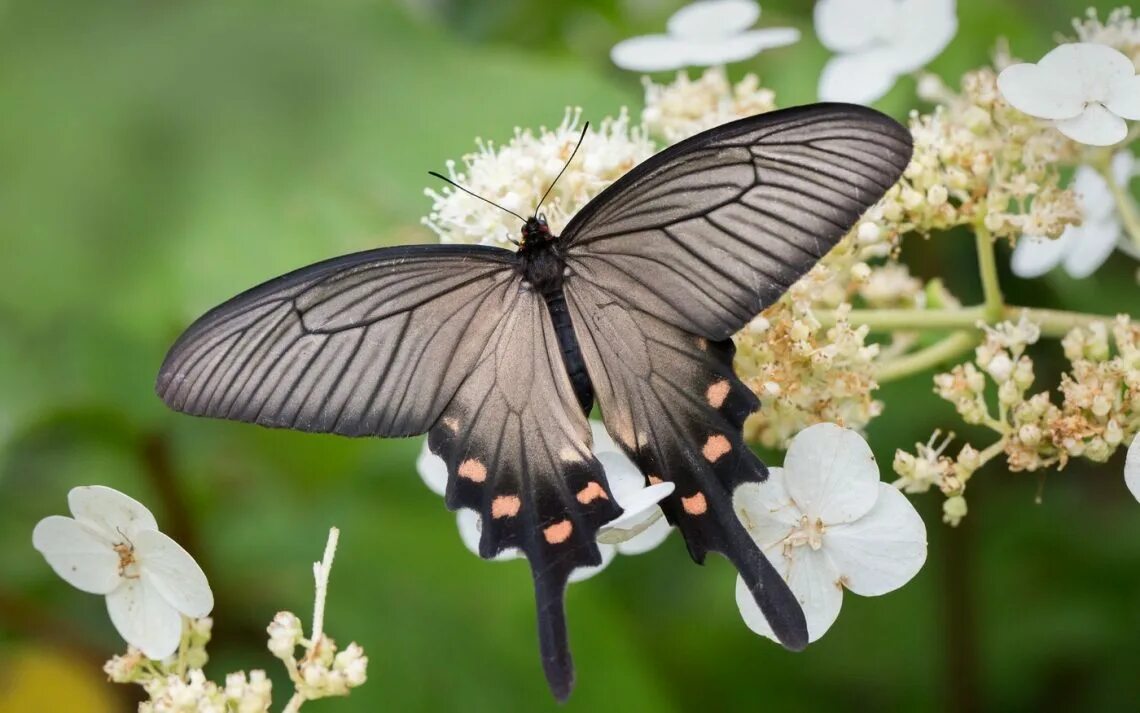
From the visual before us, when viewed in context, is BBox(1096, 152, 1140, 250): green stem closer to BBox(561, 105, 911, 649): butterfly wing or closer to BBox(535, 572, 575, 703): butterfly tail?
Answer: BBox(561, 105, 911, 649): butterfly wing

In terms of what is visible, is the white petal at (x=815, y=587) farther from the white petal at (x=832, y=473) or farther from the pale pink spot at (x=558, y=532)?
the pale pink spot at (x=558, y=532)

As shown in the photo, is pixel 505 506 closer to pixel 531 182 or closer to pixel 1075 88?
pixel 531 182

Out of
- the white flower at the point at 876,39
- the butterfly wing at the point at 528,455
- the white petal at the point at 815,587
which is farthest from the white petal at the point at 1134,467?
the white flower at the point at 876,39

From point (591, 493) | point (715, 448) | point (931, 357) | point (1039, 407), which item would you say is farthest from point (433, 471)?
point (1039, 407)

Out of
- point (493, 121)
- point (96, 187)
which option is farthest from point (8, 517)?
point (493, 121)

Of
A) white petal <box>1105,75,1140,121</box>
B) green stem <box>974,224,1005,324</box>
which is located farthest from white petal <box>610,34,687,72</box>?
white petal <box>1105,75,1140,121</box>
